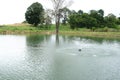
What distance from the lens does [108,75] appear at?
74.9 ft

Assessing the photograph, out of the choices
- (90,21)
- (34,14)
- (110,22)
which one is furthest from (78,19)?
(34,14)

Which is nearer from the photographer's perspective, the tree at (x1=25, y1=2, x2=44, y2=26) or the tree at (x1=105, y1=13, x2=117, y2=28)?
the tree at (x1=105, y1=13, x2=117, y2=28)

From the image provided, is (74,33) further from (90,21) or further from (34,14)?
(34,14)

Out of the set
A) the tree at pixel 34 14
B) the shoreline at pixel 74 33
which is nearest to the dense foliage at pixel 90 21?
the shoreline at pixel 74 33

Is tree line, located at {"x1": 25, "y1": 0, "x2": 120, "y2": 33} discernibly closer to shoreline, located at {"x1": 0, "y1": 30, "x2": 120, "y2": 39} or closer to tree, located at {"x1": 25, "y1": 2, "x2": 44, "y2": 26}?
tree, located at {"x1": 25, "y1": 2, "x2": 44, "y2": 26}

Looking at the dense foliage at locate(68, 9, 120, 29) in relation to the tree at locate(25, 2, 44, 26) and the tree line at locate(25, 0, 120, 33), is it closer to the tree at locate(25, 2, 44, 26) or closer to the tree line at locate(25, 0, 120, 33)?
the tree line at locate(25, 0, 120, 33)

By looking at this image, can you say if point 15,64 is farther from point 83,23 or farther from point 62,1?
point 83,23

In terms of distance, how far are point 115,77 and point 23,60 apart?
11778 millimetres

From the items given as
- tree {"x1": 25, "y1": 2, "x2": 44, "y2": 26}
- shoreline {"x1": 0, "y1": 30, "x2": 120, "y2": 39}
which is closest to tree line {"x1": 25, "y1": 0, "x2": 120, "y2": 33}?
tree {"x1": 25, "y1": 2, "x2": 44, "y2": 26}

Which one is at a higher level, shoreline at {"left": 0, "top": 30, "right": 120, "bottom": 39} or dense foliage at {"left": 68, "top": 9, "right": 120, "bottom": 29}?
dense foliage at {"left": 68, "top": 9, "right": 120, "bottom": 29}

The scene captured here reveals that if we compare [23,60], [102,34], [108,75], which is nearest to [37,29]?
[102,34]

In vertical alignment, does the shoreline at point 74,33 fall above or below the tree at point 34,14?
below

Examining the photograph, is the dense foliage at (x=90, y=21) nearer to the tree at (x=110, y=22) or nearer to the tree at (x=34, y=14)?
the tree at (x=110, y=22)

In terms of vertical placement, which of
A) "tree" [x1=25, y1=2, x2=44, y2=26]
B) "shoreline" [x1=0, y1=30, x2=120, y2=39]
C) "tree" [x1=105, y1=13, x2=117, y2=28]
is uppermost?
"tree" [x1=25, y1=2, x2=44, y2=26]
